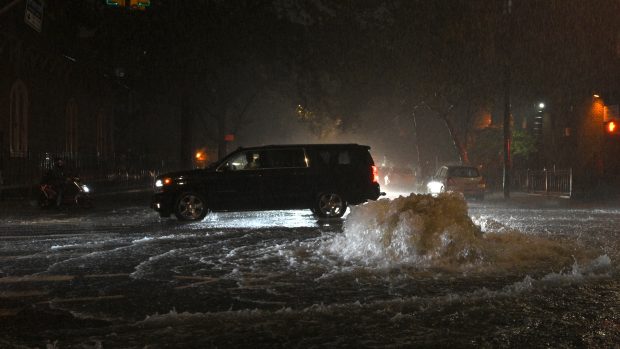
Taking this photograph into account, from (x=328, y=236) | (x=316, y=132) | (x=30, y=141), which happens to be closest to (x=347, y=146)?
(x=328, y=236)

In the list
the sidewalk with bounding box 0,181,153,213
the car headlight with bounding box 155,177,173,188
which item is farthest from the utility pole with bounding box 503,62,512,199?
the car headlight with bounding box 155,177,173,188

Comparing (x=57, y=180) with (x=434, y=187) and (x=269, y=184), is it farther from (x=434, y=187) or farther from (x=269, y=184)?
(x=434, y=187)

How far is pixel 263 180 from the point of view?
56.9ft

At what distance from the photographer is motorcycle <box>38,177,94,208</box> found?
71.1ft

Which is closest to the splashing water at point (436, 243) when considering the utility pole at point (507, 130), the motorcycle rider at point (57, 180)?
the motorcycle rider at point (57, 180)

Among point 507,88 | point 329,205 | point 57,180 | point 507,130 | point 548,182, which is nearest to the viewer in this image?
point 329,205

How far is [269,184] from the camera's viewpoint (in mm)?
17359

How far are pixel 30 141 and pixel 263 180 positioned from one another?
18891 millimetres

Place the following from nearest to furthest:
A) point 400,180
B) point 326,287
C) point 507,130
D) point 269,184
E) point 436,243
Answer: point 326,287 < point 436,243 < point 269,184 < point 507,130 < point 400,180

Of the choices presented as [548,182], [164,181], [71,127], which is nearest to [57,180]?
[164,181]

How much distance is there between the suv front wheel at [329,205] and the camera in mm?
17719

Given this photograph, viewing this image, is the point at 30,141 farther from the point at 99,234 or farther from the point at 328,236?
the point at 328,236

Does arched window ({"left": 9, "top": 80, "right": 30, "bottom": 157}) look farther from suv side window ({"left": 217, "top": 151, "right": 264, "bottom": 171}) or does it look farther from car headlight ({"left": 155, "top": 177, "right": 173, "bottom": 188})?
suv side window ({"left": 217, "top": 151, "right": 264, "bottom": 171})

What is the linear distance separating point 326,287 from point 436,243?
92.6 inches
